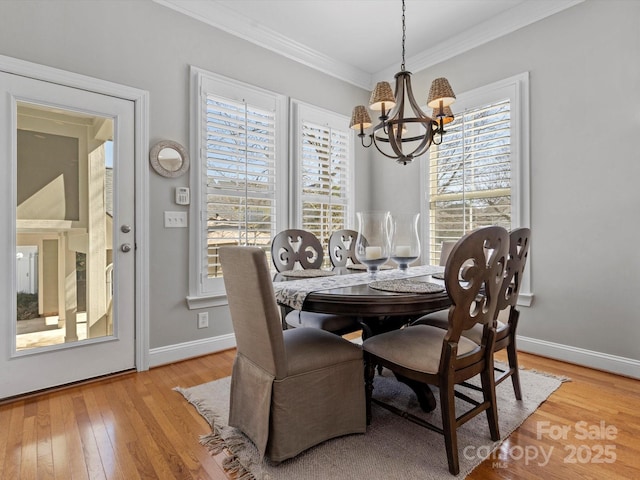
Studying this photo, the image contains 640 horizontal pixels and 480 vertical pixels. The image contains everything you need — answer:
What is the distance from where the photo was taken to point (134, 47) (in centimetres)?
258

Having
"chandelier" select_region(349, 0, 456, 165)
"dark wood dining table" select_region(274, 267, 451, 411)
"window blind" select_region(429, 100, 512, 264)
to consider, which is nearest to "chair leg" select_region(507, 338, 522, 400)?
"dark wood dining table" select_region(274, 267, 451, 411)

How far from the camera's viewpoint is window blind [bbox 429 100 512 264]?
3.13m

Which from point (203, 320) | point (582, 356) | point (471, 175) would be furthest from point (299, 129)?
point (582, 356)

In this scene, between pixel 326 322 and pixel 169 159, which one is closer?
pixel 326 322

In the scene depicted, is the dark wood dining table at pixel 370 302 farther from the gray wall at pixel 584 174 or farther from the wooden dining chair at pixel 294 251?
the gray wall at pixel 584 174

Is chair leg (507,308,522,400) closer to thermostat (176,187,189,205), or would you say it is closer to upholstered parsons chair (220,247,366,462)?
upholstered parsons chair (220,247,366,462)

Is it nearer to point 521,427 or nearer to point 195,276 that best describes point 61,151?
point 195,276

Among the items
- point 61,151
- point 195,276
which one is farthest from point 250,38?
point 195,276

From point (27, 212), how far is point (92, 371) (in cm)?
114

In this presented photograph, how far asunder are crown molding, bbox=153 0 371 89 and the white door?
0.97 metres

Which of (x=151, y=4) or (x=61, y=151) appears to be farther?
(x=151, y=4)

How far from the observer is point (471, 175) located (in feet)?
11.0

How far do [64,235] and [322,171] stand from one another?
7.87 feet

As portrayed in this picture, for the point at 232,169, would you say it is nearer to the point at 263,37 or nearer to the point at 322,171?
the point at 322,171
